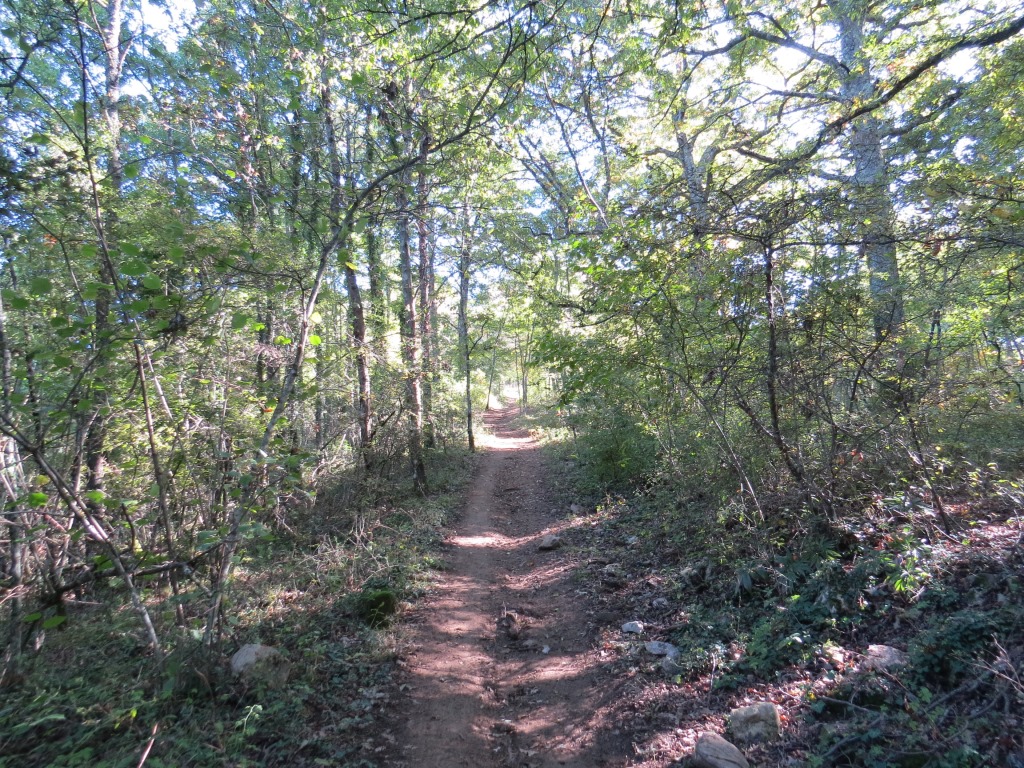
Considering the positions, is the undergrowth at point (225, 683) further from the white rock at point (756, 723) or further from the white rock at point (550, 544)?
the white rock at point (756, 723)

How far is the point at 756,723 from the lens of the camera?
346cm

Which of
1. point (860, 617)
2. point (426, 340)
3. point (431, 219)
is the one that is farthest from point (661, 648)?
point (426, 340)

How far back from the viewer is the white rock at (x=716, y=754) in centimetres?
318

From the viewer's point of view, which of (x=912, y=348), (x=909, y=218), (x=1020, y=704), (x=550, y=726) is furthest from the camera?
(x=912, y=348)

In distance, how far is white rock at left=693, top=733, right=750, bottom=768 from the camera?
3.18m

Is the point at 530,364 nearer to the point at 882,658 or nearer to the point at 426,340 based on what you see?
the point at 882,658

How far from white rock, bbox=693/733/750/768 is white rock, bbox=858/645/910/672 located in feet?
3.97

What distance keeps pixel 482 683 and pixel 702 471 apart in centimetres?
448

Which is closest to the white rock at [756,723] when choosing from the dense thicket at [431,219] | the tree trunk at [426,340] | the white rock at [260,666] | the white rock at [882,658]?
the white rock at [882,658]

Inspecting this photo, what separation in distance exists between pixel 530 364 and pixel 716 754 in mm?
4341

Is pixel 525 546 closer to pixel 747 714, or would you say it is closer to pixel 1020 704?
pixel 747 714

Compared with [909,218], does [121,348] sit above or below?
below

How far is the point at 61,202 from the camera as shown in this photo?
355 cm

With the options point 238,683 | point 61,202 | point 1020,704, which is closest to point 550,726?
point 238,683
